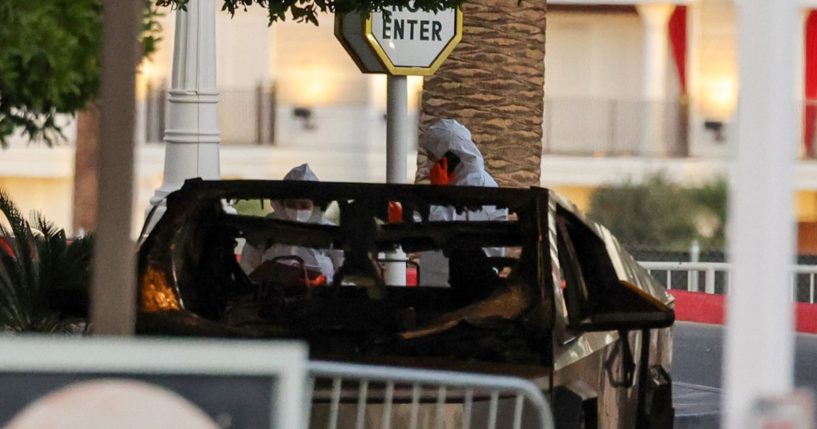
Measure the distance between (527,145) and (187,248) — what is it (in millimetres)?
5842

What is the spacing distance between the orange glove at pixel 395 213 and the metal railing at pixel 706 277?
9.69 meters

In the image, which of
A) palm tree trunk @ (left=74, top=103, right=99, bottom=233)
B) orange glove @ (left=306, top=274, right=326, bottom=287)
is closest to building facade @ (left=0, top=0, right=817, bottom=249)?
palm tree trunk @ (left=74, top=103, right=99, bottom=233)

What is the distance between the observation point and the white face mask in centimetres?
790

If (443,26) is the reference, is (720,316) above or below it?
below

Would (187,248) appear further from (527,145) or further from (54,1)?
(527,145)

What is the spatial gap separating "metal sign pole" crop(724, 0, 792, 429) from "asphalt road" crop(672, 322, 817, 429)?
6.31 meters

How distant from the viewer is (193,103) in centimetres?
1348

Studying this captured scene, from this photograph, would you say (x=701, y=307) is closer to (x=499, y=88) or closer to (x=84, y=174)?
(x=499, y=88)

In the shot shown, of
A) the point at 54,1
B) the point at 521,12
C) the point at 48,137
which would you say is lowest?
the point at 48,137

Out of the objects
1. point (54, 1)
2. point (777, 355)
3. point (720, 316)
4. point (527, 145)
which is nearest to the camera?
point (777, 355)

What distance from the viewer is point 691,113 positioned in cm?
2819

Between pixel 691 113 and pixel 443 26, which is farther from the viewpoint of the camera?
pixel 691 113

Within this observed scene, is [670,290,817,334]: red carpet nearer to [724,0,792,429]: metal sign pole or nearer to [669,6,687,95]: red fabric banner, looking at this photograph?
[669,6,687,95]: red fabric banner

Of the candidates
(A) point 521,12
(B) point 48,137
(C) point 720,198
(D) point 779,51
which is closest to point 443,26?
(A) point 521,12
